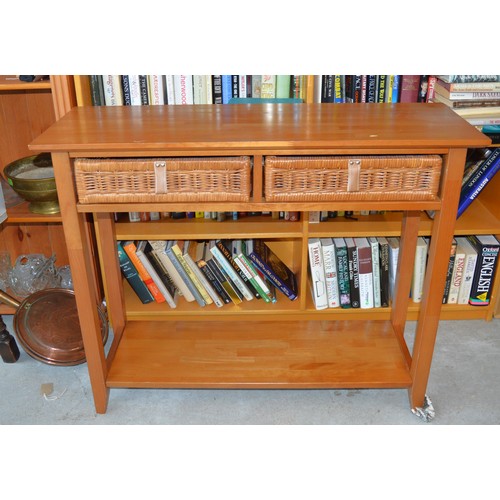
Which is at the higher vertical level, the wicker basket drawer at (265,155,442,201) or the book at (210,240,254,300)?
the wicker basket drawer at (265,155,442,201)

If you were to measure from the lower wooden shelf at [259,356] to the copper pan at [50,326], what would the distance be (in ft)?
0.57

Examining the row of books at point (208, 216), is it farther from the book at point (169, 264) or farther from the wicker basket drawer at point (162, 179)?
the wicker basket drawer at point (162, 179)

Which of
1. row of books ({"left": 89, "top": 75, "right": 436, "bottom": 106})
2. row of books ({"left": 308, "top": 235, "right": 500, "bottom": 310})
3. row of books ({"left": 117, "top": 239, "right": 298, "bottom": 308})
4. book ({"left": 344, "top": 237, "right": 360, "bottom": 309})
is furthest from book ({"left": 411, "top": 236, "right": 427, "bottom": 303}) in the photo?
row of books ({"left": 89, "top": 75, "right": 436, "bottom": 106})

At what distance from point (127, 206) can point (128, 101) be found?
59 centimetres

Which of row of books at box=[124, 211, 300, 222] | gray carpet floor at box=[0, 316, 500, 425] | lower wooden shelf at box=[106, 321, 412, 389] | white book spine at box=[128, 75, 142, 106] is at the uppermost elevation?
white book spine at box=[128, 75, 142, 106]

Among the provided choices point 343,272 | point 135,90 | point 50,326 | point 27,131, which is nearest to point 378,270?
point 343,272

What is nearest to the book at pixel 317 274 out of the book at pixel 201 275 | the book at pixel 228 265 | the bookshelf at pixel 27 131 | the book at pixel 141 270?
the book at pixel 228 265

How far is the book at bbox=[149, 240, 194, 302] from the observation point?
86.0 inches

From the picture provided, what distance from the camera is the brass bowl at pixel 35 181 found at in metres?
2.06

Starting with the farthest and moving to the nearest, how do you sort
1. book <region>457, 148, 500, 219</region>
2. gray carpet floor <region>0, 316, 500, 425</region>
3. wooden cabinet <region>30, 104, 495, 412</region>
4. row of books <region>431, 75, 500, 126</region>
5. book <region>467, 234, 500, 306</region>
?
book <region>467, 234, 500, 306</region> → book <region>457, 148, 500, 219</region> → row of books <region>431, 75, 500, 126</region> → gray carpet floor <region>0, 316, 500, 425</region> → wooden cabinet <region>30, 104, 495, 412</region>

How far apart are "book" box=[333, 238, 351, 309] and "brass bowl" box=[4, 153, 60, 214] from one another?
974 mm

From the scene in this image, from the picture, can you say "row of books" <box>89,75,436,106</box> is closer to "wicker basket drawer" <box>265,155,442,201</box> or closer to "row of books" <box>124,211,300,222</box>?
"row of books" <box>124,211,300,222</box>

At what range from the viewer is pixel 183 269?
2211mm

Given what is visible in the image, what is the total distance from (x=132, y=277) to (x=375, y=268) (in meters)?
0.86
